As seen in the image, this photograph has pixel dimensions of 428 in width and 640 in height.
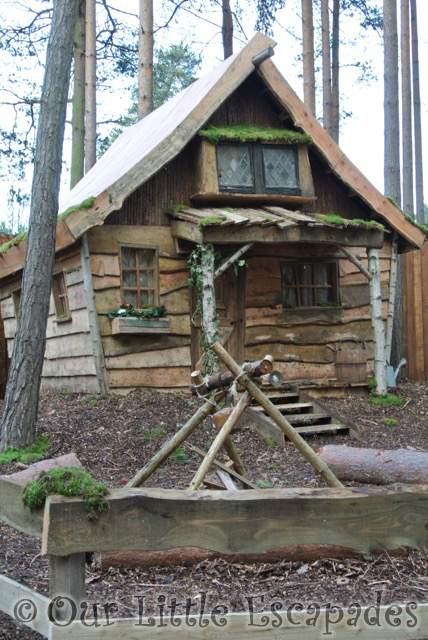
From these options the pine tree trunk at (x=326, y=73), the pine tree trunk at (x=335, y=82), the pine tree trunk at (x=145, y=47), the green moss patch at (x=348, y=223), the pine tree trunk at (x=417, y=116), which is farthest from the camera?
the pine tree trunk at (x=417, y=116)

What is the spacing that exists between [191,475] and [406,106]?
1678 cm

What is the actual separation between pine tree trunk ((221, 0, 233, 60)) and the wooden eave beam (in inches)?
337

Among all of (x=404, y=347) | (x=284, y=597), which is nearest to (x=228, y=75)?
(x=404, y=347)

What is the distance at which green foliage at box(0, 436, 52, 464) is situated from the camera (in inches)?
315

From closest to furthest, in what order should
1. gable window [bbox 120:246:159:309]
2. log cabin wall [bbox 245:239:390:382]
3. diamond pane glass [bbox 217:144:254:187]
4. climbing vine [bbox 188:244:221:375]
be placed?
climbing vine [bbox 188:244:221:375] → gable window [bbox 120:246:159:309] → diamond pane glass [bbox 217:144:254:187] → log cabin wall [bbox 245:239:390:382]

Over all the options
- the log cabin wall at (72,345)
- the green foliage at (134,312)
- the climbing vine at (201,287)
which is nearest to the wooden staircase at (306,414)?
the climbing vine at (201,287)

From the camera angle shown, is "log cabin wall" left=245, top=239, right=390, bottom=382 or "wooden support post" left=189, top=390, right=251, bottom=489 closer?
"wooden support post" left=189, top=390, right=251, bottom=489

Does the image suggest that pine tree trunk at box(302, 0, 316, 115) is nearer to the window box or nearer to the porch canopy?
the porch canopy

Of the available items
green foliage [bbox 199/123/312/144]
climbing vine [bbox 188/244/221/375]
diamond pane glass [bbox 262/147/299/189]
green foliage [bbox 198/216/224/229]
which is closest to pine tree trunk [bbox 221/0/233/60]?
green foliage [bbox 199/123/312/144]

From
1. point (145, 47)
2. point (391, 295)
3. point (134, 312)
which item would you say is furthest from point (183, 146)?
point (145, 47)

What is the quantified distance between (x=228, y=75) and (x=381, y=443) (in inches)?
231

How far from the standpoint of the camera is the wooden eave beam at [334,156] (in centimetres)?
1188

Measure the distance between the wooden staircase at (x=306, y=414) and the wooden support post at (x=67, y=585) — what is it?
6241mm

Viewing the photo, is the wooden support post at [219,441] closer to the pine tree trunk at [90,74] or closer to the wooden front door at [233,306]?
the wooden front door at [233,306]
